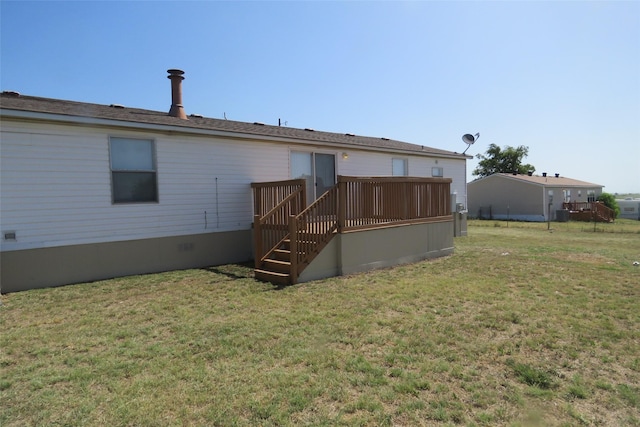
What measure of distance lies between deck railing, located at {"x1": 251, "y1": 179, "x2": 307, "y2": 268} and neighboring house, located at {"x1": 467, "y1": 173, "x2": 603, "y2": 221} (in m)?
23.6

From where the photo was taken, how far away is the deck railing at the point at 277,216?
6.89 m

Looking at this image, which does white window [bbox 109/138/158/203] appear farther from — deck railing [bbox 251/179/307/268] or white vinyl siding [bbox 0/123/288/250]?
deck railing [bbox 251/179/307/268]

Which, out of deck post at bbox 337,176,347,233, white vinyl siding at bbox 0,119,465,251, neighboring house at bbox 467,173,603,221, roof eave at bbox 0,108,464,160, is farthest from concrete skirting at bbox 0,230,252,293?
neighboring house at bbox 467,173,603,221

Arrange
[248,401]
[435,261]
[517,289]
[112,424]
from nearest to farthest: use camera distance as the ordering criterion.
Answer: [112,424], [248,401], [517,289], [435,261]

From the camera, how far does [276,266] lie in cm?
673

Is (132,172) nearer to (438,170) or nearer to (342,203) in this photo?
(342,203)

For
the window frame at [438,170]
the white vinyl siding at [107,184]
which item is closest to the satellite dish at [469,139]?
the window frame at [438,170]

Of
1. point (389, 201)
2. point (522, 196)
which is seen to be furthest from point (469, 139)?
point (522, 196)

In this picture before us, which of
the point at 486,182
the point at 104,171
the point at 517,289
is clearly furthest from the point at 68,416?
the point at 486,182

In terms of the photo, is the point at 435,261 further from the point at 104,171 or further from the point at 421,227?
the point at 104,171

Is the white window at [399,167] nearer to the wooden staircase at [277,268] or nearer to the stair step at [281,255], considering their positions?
the wooden staircase at [277,268]

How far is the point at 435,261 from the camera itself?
27.4 ft

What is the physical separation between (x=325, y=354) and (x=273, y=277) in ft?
10.3

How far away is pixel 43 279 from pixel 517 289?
7987 mm
